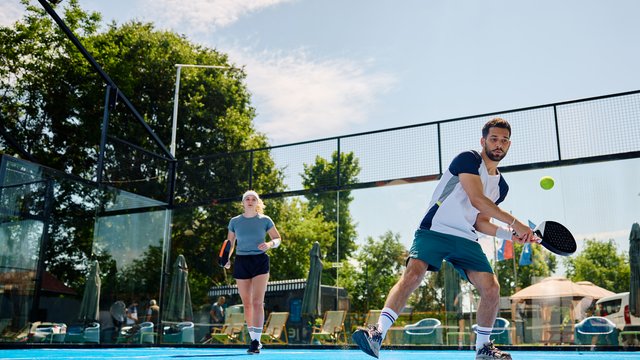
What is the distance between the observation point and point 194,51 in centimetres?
2414

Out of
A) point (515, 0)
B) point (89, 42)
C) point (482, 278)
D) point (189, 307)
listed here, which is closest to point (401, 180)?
point (515, 0)

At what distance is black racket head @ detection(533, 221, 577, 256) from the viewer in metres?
3.36

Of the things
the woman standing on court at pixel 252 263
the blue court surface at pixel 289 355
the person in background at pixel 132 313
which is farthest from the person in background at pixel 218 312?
the woman standing on court at pixel 252 263

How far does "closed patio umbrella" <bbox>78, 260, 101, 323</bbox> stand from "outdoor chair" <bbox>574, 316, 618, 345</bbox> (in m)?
8.38

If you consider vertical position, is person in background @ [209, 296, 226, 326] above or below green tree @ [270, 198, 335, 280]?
below

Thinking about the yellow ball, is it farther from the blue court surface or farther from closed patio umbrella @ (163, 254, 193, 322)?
closed patio umbrella @ (163, 254, 193, 322)

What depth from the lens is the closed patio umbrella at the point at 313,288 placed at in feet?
37.8

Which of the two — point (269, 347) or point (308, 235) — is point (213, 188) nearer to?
point (308, 235)

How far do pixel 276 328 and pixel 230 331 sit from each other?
1.06m

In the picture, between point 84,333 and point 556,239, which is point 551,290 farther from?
point 84,333

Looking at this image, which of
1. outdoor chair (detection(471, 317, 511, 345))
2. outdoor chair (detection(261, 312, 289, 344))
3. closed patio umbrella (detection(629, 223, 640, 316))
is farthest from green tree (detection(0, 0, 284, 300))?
closed patio umbrella (detection(629, 223, 640, 316))

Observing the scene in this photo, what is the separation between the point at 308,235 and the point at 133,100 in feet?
39.3

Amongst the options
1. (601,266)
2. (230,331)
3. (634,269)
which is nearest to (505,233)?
(634,269)

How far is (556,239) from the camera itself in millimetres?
3385
